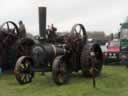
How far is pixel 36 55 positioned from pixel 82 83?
6.03 ft

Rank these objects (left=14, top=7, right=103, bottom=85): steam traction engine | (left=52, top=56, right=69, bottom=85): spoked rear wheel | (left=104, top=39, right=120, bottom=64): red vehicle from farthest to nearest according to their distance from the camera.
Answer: (left=104, top=39, right=120, bottom=64): red vehicle < (left=14, top=7, right=103, bottom=85): steam traction engine < (left=52, top=56, right=69, bottom=85): spoked rear wheel

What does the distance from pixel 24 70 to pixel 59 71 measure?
1409 mm

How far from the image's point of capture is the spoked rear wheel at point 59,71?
39.6ft

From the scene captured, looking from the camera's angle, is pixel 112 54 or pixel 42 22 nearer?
pixel 42 22

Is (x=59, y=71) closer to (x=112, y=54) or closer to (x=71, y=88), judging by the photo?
(x=71, y=88)

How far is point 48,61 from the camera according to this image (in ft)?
42.2

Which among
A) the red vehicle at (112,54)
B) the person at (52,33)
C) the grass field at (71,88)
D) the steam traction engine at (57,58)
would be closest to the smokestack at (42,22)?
the steam traction engine at (57,58)

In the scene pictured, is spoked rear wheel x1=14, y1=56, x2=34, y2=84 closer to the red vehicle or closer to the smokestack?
the smokestack

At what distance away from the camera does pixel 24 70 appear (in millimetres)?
13094

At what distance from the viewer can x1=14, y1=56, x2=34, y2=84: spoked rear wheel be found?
12.7 m

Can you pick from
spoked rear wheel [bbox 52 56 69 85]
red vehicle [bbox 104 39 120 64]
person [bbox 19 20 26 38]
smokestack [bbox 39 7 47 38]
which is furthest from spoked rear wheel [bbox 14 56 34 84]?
red vehicle [bbox 104 39 120 64]

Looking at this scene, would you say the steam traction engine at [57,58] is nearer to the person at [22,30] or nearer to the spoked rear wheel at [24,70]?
the spoked rear wheel at [24,70]

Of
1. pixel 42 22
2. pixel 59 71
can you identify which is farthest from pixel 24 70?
pixel 42 22

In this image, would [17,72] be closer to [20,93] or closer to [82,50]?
[20,93]
